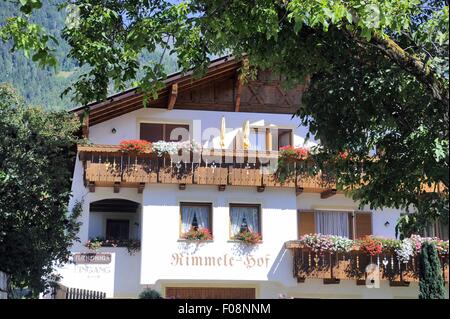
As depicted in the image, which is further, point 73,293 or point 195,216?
point 195,216

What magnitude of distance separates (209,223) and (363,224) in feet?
18.4

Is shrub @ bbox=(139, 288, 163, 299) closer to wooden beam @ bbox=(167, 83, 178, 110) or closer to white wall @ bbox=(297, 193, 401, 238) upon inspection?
white wall @ bbox=(297, 193, 401, 238)

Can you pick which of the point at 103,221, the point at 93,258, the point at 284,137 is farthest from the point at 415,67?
the point at 103,221

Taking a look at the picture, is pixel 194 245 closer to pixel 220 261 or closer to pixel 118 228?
pixel 220 261

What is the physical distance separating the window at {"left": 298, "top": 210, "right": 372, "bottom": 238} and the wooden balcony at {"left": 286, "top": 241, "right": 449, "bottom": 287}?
1.37 m

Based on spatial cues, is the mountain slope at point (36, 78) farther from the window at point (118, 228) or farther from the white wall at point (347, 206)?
the white wall at point (347, 206)

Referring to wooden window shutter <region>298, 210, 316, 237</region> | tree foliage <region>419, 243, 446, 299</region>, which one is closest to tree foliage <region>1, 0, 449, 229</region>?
tree foliage <region>419, 243, 446, 299</region>

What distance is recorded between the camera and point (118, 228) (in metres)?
25.5

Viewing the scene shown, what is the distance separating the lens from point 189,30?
29.7ft

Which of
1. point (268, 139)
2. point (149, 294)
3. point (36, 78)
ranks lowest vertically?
point (149, 294)

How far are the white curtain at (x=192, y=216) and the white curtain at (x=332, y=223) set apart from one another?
399 cm

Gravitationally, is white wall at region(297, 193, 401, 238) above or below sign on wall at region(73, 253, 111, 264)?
above

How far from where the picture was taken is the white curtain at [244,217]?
22594 mm

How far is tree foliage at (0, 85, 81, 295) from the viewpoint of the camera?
1468 cm
